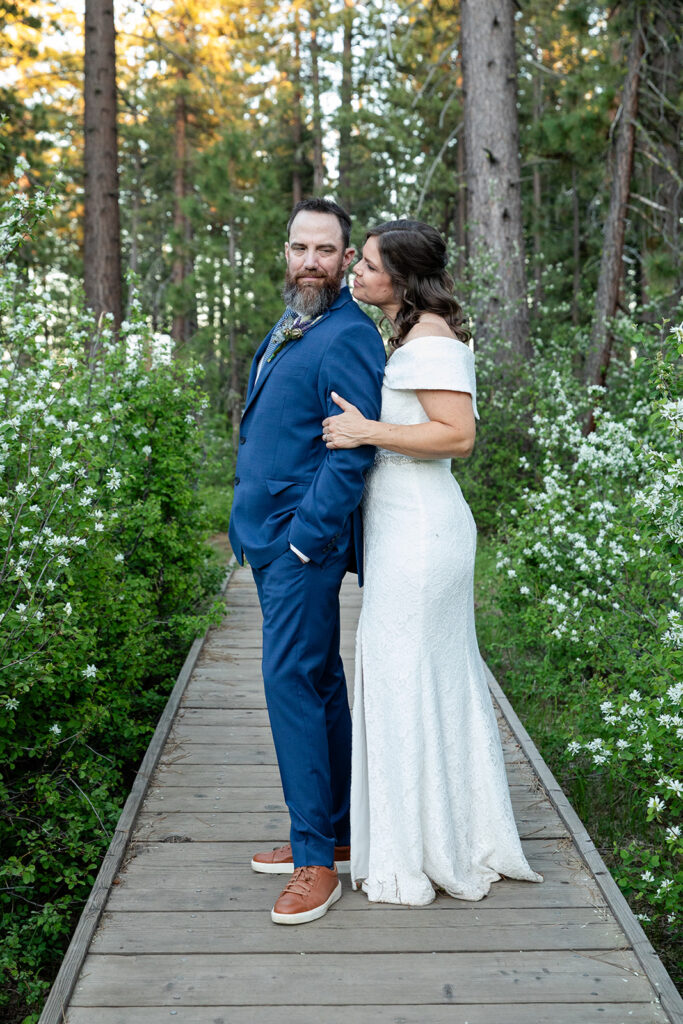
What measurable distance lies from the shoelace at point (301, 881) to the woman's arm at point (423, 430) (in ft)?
4.39

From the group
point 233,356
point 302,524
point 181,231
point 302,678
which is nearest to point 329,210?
point 302,524

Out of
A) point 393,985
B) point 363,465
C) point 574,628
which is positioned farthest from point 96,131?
point 393,985

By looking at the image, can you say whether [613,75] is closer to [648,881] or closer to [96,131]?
[96,131]

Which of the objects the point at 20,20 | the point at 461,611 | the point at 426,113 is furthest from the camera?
the point at 426,113

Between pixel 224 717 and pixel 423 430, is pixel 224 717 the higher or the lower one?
the lower one

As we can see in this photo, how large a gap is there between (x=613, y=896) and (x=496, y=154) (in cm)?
876

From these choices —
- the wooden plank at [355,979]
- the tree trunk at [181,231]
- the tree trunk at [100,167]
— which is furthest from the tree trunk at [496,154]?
the tree trunk at [181,231]

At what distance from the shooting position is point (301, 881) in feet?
9.90

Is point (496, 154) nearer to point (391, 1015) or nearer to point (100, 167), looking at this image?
point (100, 167)

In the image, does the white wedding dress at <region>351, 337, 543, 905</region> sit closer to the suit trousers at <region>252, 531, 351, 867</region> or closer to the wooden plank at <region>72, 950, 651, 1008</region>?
the suit trousers at <region>252, 531, 351, 867</region>

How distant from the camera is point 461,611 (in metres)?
3.14

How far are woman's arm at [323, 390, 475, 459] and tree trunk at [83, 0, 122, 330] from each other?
980 centimetres

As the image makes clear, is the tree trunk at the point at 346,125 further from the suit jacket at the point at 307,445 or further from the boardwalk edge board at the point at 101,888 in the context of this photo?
the suit jacket at the point at 307,445

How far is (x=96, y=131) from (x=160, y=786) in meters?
10.3
